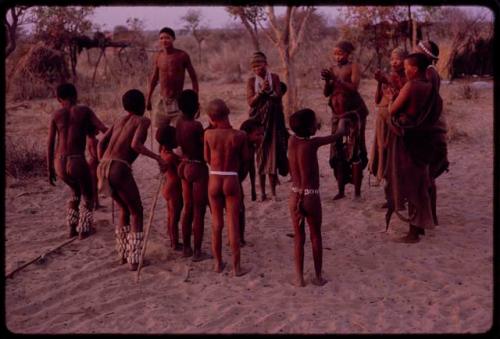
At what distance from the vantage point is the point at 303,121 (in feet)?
13.7

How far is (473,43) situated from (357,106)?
12.4 m

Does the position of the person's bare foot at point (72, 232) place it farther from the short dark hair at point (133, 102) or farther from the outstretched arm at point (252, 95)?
the outstretched arm at point (252, 95)

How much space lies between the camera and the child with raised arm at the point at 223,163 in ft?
14.6

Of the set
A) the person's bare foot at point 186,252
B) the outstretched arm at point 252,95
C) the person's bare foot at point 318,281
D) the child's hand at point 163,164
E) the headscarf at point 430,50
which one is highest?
the headscarf at point 430,50

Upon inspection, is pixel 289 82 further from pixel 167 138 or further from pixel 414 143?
pixel 167 138

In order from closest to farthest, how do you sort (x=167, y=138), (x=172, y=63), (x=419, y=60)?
1. (x=167, y=138)
2. (x=419, y=60)
3. (x=172, y=63)

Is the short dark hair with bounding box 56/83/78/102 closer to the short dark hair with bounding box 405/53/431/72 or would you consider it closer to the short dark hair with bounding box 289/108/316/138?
the short dark hair with bounding box 289/108/316/138

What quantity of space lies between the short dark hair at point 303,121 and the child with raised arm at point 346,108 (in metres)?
1.85

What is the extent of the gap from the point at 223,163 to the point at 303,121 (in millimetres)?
707

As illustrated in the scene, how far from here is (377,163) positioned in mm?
6227

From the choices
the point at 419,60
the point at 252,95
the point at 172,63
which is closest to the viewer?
the point at 419,60

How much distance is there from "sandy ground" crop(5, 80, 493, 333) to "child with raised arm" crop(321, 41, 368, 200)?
13.3 inches

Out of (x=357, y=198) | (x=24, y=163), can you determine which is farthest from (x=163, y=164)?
(x=24, y=163)

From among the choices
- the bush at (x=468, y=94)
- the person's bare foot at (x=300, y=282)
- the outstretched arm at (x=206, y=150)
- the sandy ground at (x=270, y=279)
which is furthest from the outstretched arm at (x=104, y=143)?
the bush at (x=468, y=94)
